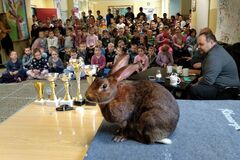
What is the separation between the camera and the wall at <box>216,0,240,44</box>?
3.66 m

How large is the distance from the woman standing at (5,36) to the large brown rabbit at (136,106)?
6.34 meters

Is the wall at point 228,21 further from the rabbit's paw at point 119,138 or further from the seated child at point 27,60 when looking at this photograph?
the seated child at point 27,60

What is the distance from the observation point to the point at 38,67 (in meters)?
5.29

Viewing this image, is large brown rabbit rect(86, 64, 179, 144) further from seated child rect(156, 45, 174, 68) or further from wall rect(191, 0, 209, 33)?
wall rect(191, 0, 209, 33)

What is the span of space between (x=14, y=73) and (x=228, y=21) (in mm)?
3844

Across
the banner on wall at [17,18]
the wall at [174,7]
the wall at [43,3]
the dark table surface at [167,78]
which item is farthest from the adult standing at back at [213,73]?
the wall at [174,7]

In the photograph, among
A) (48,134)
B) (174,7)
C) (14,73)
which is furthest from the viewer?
(174,7)

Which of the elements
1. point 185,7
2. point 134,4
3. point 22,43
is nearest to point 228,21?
point 22,43

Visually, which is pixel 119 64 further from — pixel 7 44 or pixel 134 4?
pixel 134 4

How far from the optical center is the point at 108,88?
3.74 ft

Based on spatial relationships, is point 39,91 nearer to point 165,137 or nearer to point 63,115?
point 63,115

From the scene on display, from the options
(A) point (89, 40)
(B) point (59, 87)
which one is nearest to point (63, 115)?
(B) point (59, 87)

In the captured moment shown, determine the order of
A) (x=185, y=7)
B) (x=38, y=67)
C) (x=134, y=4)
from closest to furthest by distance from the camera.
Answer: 1. (x=38, y=67)
2. (x=185, y=7)
3. (x=134, y=4)

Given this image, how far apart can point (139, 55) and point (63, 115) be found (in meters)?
3.43
